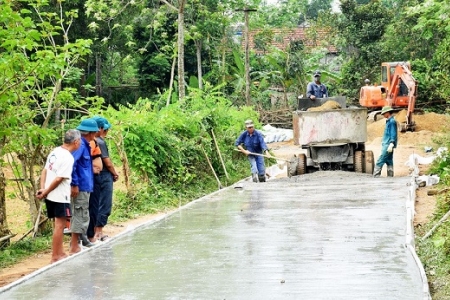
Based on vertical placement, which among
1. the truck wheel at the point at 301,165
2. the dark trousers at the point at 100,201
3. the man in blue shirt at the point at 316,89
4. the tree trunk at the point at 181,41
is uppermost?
the tree trunk at the point at 181,41

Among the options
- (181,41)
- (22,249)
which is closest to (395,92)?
(181,41)

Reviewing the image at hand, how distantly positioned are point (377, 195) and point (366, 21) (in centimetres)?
2948

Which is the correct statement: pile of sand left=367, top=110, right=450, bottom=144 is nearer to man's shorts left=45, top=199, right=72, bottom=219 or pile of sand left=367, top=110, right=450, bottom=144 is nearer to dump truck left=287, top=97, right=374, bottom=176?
dump truck left=287, top=97, right=374, bottom=176

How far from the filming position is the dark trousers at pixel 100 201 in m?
11.0

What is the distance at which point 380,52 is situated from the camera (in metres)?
40.7

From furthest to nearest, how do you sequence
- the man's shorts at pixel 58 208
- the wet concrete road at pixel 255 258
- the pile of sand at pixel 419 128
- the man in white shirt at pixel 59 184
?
the pile of sand at pixel 419 128 → the man's shorts at pixel 58 208 → the man in white shirt at pixel 59 184 → the wet concrete road at pixel 255 258

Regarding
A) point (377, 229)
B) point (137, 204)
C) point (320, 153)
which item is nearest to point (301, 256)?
point (377, 229)

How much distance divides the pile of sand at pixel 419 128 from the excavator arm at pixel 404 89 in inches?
24.8

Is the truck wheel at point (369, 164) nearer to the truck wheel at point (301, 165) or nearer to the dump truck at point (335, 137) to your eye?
the dump truck at point (335, 137)

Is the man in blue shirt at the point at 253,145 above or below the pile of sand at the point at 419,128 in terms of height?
above

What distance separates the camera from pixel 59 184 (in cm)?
952

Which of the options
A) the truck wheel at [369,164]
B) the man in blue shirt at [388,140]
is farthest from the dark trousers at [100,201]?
the truck wheel at [369,164]

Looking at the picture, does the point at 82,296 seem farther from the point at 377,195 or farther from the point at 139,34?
the point at 139,34

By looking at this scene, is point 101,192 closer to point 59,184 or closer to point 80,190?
point 80,190
